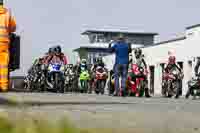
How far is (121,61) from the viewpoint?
17547 millimetres

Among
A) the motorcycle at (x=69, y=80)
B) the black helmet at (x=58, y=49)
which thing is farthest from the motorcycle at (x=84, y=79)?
the black helmet at (x=58, y=49)

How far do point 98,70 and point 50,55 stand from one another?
468 cm

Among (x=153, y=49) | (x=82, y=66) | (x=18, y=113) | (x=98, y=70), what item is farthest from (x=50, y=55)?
(x=153, y=49)

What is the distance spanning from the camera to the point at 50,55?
73.5ft

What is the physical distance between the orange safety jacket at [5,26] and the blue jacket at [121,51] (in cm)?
549

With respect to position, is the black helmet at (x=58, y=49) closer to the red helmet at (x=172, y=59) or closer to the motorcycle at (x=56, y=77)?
the motorcycle at (x=56, y=77)

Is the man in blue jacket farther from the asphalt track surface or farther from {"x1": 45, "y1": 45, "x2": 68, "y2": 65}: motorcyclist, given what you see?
the asphalt track surface

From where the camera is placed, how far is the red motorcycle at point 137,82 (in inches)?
778

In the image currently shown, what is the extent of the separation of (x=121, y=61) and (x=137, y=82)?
Answer: 8.50 feet

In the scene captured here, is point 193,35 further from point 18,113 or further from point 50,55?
point 18,113

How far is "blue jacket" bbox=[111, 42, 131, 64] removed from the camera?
1759 cm

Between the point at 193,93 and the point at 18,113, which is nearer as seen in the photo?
the point at 18,113

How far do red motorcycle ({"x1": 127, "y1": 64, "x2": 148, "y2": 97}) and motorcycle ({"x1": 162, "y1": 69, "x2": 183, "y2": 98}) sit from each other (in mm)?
680

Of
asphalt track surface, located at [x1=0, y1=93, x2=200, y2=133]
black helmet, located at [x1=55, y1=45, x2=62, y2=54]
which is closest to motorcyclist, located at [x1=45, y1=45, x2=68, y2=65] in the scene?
black helmet, located at [x1=55, y1=45, x2=62, y2=54]
